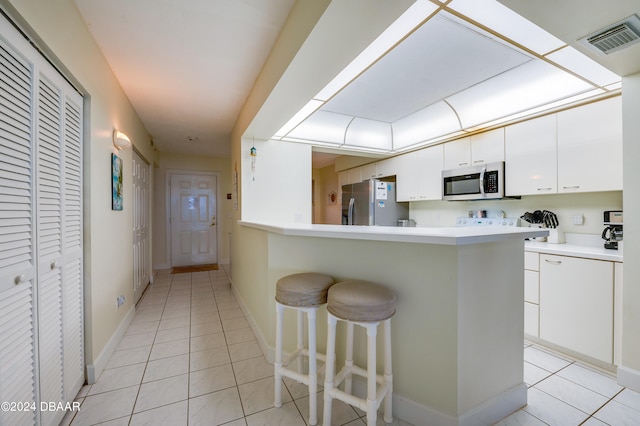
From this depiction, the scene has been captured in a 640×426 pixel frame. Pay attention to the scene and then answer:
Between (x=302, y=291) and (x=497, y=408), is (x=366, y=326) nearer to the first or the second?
(x=302, y=291)

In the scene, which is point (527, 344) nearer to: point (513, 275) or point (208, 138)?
point (513, 275)

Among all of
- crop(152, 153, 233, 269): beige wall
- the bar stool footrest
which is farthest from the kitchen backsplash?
crop(152, 153, 233, 269): beige wall

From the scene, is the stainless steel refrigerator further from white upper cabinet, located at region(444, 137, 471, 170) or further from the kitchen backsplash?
white upper cabinet, located at region(444, 137, 471, 170)

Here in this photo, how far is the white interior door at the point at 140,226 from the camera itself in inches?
131

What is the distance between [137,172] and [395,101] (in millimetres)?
3383

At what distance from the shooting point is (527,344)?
2373mm

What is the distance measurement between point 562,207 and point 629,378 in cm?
151

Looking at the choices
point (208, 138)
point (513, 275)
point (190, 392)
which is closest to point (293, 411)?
point (190, 392)

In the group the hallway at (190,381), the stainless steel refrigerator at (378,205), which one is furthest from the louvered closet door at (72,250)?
the stainless steel refrigerator at (378,205)

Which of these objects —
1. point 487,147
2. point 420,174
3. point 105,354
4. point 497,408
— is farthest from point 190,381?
point 487,147

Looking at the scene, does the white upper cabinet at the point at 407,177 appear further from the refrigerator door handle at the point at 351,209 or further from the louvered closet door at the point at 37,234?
the louvered closet door at the point at 37,234

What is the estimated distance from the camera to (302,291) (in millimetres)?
1438

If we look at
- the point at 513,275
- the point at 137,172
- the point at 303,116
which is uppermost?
the point at 303,116

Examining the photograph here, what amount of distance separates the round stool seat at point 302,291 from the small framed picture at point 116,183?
184 cm
